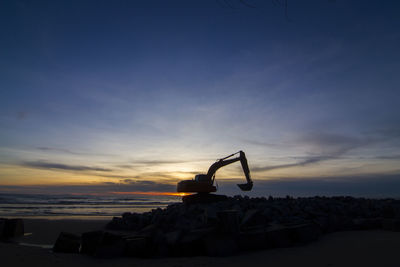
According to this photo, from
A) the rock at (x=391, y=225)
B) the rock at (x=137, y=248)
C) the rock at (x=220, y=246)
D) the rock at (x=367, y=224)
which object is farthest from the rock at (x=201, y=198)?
the rock at (x=220, y=246)

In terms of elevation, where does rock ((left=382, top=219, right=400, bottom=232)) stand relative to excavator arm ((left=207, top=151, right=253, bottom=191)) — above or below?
below

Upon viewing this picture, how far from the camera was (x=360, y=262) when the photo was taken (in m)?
5.59

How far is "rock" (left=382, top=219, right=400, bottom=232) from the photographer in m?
8.96

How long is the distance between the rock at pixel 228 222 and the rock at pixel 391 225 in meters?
5.73

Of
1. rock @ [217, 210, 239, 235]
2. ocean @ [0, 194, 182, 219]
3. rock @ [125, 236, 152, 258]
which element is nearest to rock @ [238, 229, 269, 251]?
rock @ [217, 210, 239, 235]

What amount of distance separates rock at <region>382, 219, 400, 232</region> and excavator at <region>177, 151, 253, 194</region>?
Result: 835 cm

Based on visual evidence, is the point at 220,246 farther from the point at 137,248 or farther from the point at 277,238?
the point at 137,248

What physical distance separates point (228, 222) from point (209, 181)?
1018 centimetres

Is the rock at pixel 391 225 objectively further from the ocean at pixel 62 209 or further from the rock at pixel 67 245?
the ocean at pixel 62 209

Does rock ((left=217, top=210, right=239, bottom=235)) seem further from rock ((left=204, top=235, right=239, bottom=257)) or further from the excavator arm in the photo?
the excavator arm

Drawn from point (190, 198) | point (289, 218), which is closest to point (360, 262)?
point (289, 218)

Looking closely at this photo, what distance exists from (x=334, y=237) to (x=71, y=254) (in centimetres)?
748

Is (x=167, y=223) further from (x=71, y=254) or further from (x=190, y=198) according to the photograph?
(x=190, y=198)

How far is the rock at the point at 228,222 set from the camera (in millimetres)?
7004
